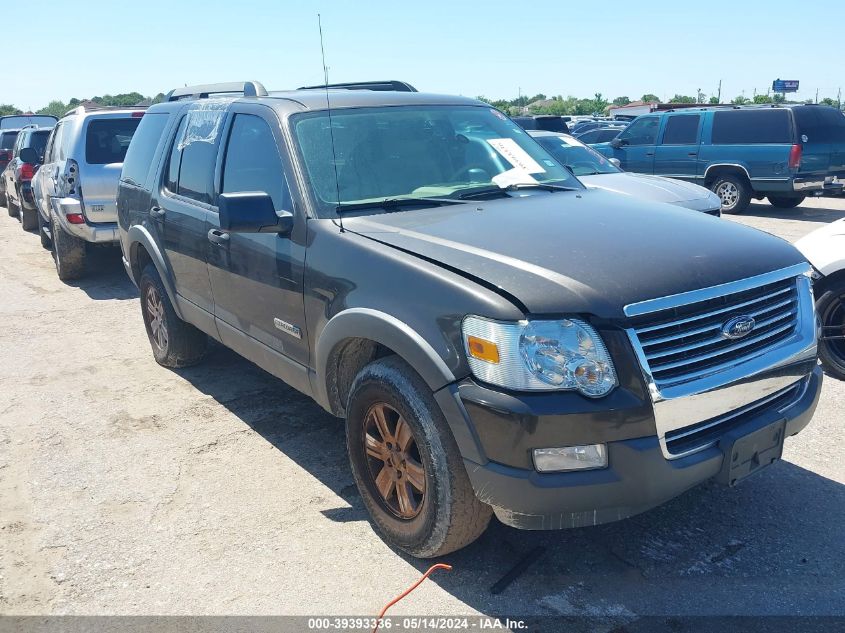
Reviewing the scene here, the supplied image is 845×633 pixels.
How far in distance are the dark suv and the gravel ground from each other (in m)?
0.35

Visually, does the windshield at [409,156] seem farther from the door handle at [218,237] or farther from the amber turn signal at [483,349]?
the amber turn signal at [483,349]

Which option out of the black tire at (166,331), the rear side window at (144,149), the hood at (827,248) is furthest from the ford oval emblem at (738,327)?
the rear side window at (144,149)

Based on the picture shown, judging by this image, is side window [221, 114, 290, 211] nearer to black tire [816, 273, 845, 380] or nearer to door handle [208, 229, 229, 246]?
door handle [208, 229, 229, 246]

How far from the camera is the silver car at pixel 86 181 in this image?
8820 mm

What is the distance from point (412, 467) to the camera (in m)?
3.13

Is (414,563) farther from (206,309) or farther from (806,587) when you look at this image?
(206,309)

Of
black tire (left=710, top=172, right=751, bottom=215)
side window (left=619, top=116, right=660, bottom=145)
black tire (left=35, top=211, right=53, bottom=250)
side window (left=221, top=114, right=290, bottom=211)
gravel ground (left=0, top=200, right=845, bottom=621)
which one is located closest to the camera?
gravel ground (left=0, top=200, right=845, bottom=621)

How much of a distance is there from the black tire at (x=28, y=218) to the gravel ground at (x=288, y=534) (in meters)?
10.3

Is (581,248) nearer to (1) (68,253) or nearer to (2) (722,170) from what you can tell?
(1) (68,253)

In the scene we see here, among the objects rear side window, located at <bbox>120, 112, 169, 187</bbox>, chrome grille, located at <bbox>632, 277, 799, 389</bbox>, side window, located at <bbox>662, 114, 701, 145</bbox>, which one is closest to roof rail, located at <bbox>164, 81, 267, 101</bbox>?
rear side window, located at <bbox>120, 112, 169, 187</bbox>

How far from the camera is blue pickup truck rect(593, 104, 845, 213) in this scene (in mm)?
12945

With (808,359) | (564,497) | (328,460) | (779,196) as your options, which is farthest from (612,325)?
(779,196)

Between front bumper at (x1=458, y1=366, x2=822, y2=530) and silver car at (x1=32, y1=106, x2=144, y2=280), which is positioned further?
silver car at (x1=32, y1=106, x2=144, y2=280)

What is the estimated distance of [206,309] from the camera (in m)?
4.78
